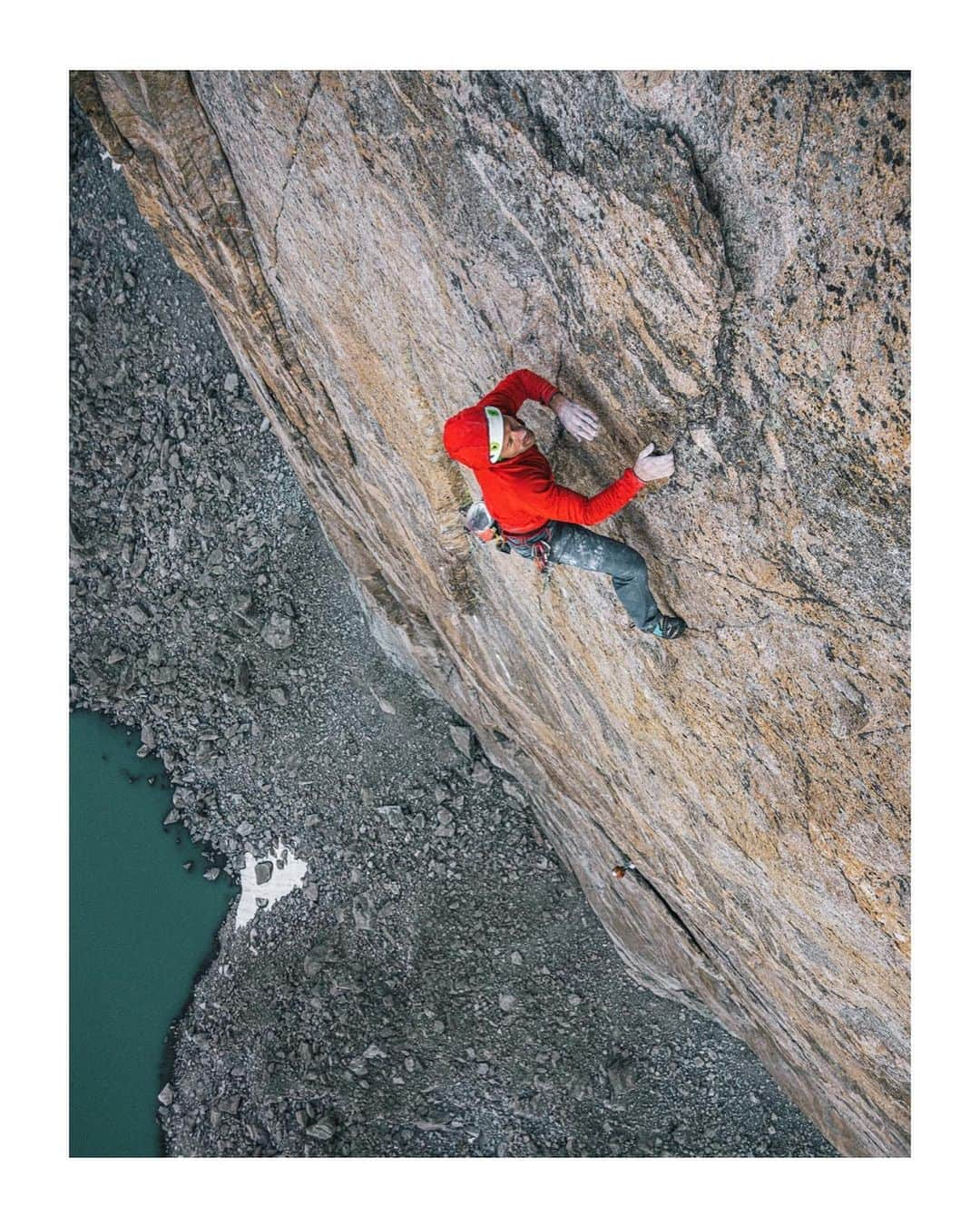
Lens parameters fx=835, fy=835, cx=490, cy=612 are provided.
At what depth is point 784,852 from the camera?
18.5ft

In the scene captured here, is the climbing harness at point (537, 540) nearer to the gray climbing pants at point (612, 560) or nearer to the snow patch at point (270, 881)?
the gray climbing pants at point (612, 560)

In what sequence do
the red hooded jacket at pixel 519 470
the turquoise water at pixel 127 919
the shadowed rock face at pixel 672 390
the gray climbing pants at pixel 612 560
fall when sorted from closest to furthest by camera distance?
1. the shadowed rock face at pixel 672 390
2. the red hooded jacket at pixel 519 470
3. the gray climbing pants at pixel 612 560
4. the turquoise water at pixel 127 919

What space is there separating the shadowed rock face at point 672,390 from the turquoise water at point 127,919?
6.96 m

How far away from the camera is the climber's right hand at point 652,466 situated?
178 inches

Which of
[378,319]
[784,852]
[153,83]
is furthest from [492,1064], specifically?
[153,83]

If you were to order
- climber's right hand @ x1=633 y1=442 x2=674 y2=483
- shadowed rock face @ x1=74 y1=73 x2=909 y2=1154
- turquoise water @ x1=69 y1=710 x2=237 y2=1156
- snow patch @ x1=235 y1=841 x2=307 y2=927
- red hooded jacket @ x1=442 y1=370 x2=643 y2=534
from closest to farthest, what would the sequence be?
shadowed rock face @ x1=74 y1=73 x2=909 y2=1154
climber's right hand @ x1=633 y1=442 x2=674 y2=483
red hooded jacket @ x1=442 y1=370 x2=643 y2=534
turquoise water @ x1=69 y1=710 x2=237 y2=1156
snow patch @ x1=235 y1=841 x2=307 y2=927

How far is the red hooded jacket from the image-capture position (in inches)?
183

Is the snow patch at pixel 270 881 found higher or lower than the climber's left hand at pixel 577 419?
Result: lower

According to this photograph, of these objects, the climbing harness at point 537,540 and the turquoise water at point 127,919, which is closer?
the climbing harness at point 537,540

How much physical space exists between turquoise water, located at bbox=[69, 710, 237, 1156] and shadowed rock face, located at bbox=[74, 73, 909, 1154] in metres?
6.96

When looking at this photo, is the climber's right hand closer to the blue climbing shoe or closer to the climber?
the climber

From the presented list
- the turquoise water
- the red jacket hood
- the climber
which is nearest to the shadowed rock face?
the climber

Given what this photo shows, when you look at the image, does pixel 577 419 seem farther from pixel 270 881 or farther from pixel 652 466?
pixel 270 881

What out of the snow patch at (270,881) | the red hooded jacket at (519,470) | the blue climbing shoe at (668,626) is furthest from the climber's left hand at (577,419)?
the snow patch at (270,881)
